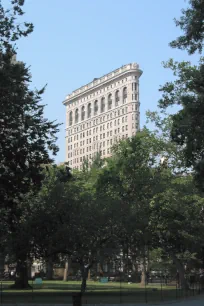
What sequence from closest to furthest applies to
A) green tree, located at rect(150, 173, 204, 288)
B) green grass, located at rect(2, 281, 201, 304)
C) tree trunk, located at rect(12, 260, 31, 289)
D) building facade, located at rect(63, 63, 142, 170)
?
green grass, located at rect(2, 281, 201, 304) < green tree, located at rect(150, 173, 204, 288) < tree trunk, located at rect(12, 260, 31, 289) < building facade, located at rect(63, 63, 142, 170)

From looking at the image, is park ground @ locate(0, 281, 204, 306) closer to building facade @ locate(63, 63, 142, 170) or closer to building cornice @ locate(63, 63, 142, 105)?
building facade @ locate(63, 63, 142, 170)

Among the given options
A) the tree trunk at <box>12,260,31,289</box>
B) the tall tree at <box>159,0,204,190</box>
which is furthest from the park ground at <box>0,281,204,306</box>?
the tall tree at <box>159,0,204,190</box>

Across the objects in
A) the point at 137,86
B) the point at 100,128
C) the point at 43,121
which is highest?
the point at 137,86

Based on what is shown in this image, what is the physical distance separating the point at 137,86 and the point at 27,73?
151 meters

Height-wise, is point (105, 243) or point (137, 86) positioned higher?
point (137, 86)

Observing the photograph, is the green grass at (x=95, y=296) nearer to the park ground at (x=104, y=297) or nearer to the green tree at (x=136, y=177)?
the park ground at (x=104, y=297)

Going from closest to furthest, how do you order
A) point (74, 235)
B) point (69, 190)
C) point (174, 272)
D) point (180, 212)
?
1. point (74, 235)
2. point (69, 190)
3. point (180, 212)
4. point (174, 272)

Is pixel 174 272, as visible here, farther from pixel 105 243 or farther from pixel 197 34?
pixel 197 34

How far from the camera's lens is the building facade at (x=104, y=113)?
564ft

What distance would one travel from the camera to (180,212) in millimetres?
47531

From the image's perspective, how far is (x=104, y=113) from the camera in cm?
18438

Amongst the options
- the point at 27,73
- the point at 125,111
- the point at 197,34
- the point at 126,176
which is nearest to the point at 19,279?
the point at 126,176

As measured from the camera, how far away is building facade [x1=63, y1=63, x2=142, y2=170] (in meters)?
172

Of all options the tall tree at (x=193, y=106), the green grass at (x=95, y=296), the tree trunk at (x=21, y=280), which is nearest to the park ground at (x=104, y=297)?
the green grass at (x=95, y=296)
